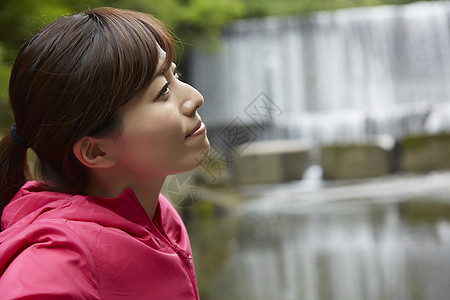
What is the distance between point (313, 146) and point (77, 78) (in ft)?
41.5

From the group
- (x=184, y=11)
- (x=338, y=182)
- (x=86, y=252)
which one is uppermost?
(x=184, y=11)

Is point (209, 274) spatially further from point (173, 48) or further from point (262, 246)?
point (173, 48)

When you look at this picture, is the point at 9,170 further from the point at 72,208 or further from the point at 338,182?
the point at 338,182

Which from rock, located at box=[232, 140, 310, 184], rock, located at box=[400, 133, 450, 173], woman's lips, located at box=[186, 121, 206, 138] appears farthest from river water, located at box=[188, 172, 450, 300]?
rock, located at box=[232, 140, 310, 184]

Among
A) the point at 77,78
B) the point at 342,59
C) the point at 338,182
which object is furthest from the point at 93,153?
the point at 342,59

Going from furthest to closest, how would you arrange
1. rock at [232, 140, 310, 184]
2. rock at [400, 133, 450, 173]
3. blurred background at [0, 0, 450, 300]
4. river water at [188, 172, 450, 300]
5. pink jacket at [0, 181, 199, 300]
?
rock at [232, 140, 310, 184]
rock at [400, 133, 450, 173]
blurred background at [0, 0, 450, 300]
river water at [188, 172, 450, 300]
pink jacket at [0, 181, 199, 300]

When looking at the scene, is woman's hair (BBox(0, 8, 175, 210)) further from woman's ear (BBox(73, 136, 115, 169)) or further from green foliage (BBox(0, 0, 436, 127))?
green foliage (BBox(0, 0, 436, 127))

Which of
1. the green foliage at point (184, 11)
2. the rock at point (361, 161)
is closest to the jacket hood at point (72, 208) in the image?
the green foliage at point (184, 11)

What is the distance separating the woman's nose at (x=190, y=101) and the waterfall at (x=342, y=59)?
54.5 ft

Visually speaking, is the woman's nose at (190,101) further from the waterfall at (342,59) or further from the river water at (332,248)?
the waterfall at (342,59)

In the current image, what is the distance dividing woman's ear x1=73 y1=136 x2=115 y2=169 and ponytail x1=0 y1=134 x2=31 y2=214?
21 centimetres

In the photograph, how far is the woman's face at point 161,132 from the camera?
1027mm

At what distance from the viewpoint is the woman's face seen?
1.03 metres

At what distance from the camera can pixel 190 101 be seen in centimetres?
107
